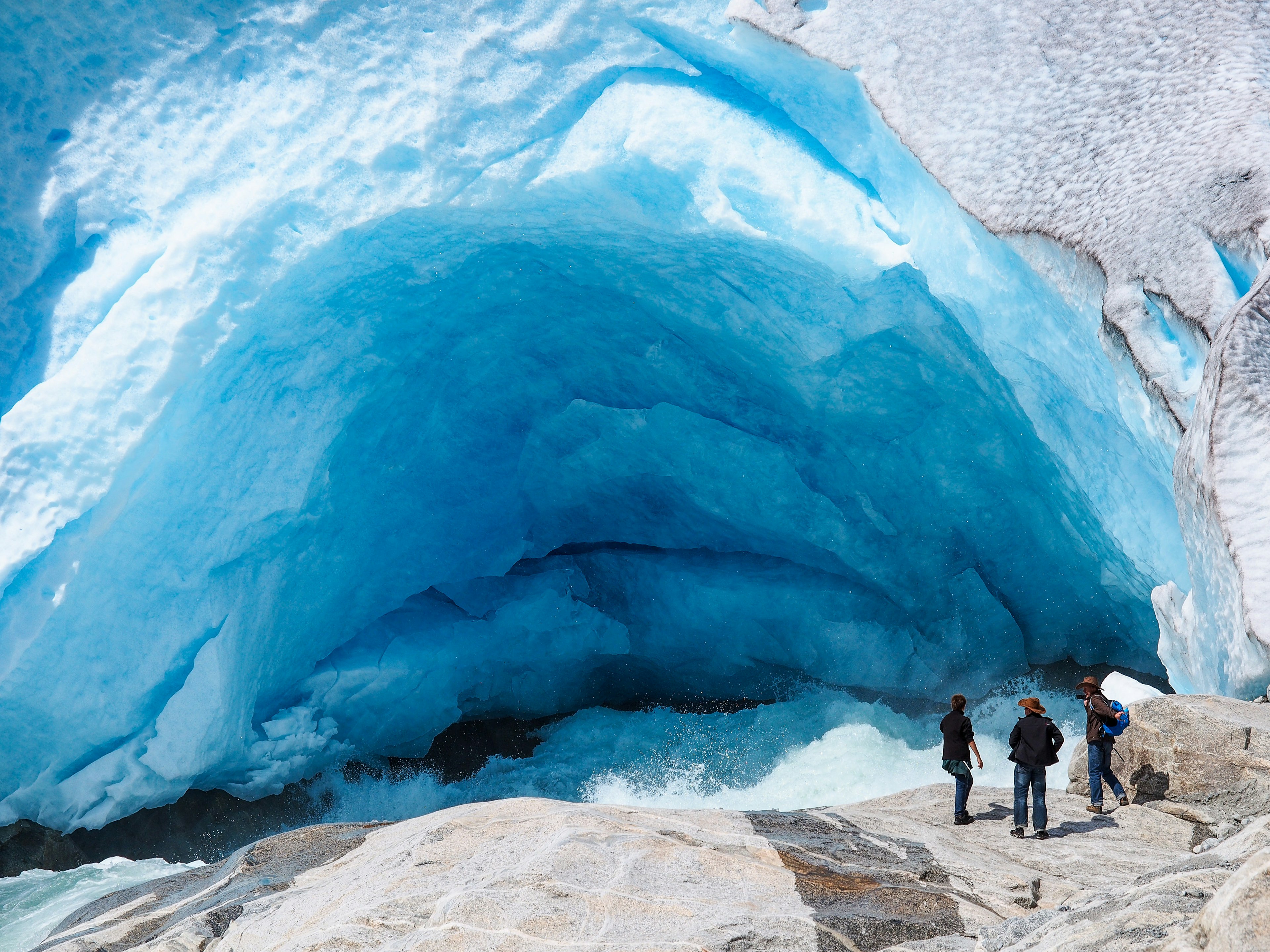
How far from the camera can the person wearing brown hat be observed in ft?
15.5

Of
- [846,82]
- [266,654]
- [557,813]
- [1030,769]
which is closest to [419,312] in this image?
[266,654]

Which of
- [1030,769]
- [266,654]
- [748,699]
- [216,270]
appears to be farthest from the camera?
[748,699]

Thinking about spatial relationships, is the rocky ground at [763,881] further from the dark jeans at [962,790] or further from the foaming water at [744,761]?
the foaming water at [744,761]

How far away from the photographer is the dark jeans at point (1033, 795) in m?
4.43

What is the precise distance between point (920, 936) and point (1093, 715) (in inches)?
91.9

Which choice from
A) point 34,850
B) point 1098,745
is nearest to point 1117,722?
point 1098,745

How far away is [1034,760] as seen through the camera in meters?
4.39

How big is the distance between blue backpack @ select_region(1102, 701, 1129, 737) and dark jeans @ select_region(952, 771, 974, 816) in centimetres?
76

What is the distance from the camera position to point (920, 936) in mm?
3002

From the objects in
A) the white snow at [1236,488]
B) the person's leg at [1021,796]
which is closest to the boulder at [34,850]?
the person's leg at [1021,796]

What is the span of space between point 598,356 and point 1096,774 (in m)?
4.95

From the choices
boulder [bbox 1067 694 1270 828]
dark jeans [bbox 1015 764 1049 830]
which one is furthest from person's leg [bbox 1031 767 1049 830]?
boulder [bbox 1067 694 1270 828]

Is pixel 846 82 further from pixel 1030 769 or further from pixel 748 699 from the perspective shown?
pixel 748 699

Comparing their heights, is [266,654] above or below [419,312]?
below
